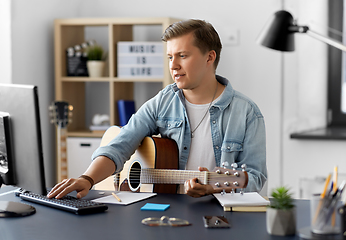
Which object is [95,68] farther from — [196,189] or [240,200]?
[240,200]

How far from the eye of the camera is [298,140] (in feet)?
10.1

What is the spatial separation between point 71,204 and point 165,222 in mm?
289

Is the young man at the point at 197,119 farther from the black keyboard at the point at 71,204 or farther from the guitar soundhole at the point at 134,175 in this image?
the black keyboard at the point at 71,204

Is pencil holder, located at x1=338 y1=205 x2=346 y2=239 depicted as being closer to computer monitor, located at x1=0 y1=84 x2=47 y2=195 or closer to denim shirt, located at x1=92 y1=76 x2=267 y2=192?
denim shirt, located at x1=92 y1=76 x2=267 y2=192

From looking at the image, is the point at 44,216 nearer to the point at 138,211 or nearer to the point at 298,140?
the point at 138,211

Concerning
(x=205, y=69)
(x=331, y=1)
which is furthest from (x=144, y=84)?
(x=205, y=69)

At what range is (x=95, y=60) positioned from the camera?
321 centimetres

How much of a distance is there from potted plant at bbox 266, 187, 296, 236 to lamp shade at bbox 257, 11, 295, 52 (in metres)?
0.88

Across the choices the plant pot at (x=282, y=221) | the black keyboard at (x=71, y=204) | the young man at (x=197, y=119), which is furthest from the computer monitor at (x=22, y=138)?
the plant pot at (x=282, y=221)

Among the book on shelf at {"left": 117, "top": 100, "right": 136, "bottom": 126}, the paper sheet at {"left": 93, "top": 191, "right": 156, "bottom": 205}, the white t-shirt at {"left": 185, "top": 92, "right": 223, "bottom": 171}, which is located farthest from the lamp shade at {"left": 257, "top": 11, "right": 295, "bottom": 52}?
the book on shelf at {"left": 117, "top": 100, "right": 136, "bottom": 126}

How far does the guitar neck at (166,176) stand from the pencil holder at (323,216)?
0.51 metres

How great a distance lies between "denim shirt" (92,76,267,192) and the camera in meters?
1.67

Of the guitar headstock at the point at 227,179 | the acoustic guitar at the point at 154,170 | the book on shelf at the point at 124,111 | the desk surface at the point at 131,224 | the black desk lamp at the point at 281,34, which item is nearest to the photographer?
the desk surface at the point at 131,224

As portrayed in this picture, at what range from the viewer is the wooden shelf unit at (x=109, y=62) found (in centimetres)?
309
